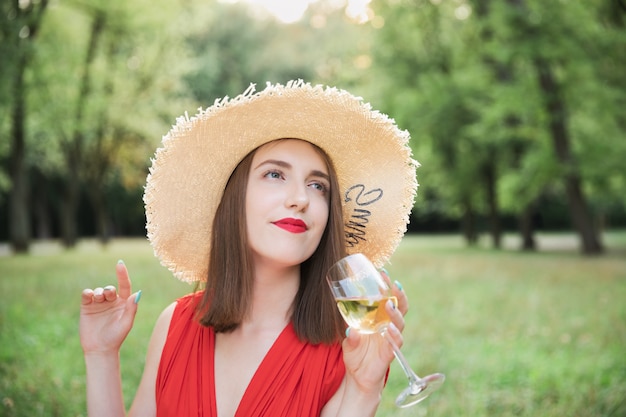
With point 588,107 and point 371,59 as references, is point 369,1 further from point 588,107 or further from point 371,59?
point 588,107

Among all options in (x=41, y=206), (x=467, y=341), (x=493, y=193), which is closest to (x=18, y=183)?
(x=493, y=193)

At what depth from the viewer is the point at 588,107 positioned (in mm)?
18125

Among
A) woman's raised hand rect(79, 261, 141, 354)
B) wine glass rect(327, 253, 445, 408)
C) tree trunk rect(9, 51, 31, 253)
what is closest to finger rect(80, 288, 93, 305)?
woman's raised hand rect(79, 261, 141, 354)

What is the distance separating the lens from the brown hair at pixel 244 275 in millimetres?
2604

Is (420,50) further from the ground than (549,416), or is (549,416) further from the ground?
(420,50)

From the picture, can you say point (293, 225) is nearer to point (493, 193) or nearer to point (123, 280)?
point (123, 280)

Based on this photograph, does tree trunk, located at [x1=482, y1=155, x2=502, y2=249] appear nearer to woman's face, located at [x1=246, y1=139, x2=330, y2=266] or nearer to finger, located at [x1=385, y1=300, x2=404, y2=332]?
woman's face, located at [x1=246, y1=139, x2=330, y2=266]

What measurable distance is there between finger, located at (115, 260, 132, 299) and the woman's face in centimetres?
50

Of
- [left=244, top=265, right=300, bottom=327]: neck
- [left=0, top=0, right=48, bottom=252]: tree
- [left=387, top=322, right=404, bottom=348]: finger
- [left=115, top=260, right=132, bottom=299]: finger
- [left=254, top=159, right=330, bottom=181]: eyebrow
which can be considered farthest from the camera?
[left=0, top=0, right=48, bottom=252]: tree

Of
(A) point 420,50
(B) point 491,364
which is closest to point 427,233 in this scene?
(A) point 420,50

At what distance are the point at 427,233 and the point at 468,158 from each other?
19.7 meters

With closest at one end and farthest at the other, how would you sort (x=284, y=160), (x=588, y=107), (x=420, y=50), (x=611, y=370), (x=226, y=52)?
(x=284, y=160) → (x=611, y=370) → (x=588, y=107) → (x=420, y=50) → (x=226, y=52)

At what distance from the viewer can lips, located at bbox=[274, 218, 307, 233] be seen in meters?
2.47

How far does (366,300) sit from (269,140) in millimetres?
881
